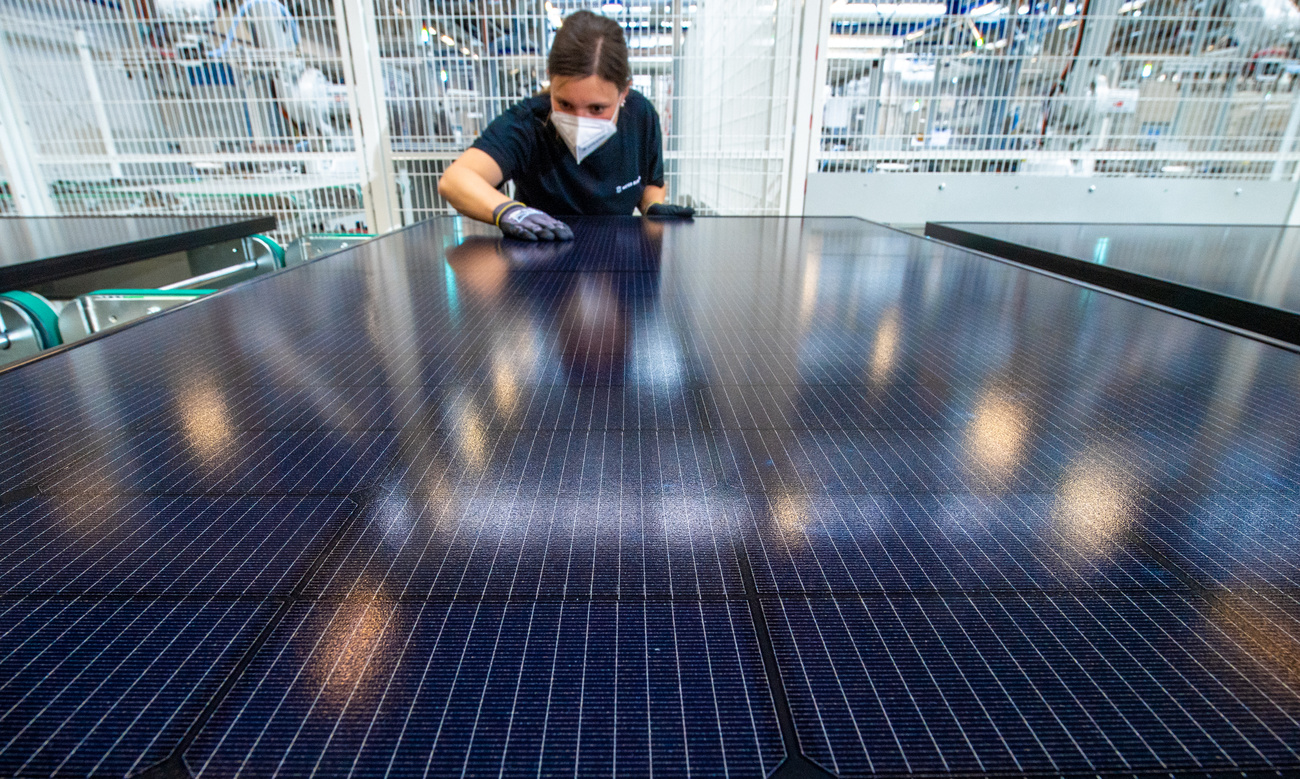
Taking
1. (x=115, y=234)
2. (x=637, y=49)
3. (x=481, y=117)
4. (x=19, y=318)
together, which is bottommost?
(x=19, y=318)

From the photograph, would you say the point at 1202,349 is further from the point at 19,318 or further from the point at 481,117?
the point at 481,117

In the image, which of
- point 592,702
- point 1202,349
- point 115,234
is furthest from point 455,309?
point 115,234

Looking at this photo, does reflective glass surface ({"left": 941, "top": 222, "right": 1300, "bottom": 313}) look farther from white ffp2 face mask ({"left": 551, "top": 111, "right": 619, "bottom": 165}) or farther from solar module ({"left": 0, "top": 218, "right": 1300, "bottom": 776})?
white ffp2 face mask ({"left": 551, "top": 111, "right": 619, "bottom": 165})

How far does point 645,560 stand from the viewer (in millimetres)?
308

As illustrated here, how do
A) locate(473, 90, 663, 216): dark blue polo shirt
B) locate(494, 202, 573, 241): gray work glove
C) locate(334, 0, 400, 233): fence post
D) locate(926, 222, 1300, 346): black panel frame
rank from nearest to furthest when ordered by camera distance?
locate(926, 222, 1300, 346): black panel frame, locate(494, 202, 573, 241): gray work glove, locate(473, 90, 663, 216): dark blue polo shirt, locate(334, 0, 400, 233): fence post

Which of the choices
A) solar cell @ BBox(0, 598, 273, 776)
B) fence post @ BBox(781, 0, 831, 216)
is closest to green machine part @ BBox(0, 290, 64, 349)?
solar cell @ BBox(0, 598, 273, 776)

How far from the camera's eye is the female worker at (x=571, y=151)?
148 centimetres

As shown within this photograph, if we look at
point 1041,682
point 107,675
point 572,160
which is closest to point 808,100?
point 572,160

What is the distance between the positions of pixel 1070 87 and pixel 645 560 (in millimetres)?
2714

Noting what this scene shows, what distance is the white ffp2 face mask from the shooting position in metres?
1.64

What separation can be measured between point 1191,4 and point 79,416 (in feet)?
10.5

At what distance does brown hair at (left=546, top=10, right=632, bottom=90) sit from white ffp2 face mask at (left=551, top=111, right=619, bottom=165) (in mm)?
118

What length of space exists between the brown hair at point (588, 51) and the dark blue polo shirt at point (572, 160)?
26 centimetres

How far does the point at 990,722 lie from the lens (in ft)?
0.74
